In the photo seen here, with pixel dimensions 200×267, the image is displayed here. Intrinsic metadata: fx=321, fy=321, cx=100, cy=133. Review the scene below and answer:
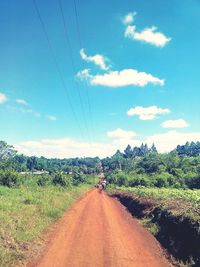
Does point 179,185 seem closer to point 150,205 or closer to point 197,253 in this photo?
point 150,205

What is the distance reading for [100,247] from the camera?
15.4 metres

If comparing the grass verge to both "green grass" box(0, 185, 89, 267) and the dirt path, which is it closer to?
the dirt path

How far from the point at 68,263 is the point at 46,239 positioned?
15.0ft

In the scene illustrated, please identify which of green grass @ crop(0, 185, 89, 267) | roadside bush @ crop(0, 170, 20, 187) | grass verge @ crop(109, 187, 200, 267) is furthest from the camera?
roadside bush @ crop(0, 170, 20, 187)

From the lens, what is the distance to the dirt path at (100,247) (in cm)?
1291

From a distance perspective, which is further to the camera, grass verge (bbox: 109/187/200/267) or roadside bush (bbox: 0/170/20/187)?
roadside bush (bbox: 0/170/20/187)

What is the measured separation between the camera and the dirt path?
12914mm

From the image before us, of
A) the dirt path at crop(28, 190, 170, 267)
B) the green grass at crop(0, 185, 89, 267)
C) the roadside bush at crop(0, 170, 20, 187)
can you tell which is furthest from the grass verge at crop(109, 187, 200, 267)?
the roadside bush at crop(0, 170, 20, 187)

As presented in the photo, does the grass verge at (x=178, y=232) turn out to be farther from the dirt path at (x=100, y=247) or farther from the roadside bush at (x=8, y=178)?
the roadside bush at (x=8, y=178)

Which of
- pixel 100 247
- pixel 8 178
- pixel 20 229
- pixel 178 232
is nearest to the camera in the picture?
pixel 100 247

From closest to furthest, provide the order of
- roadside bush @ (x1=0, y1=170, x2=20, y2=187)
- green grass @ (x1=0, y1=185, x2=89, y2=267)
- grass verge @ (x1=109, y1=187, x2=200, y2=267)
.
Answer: green grass @ (x1=0, y1=185, x2=89, y2=267), grass verge @ (x1=109, y1=187, x2=200, y2=267), roadside bush @ (x1=0, y1=170, x2=20, y2=187)

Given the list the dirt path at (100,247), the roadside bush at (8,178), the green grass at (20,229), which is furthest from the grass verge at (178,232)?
the roadside bush at (8,178)

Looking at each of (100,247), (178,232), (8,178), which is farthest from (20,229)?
(8,178)

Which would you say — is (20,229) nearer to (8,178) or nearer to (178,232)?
(178,232)
